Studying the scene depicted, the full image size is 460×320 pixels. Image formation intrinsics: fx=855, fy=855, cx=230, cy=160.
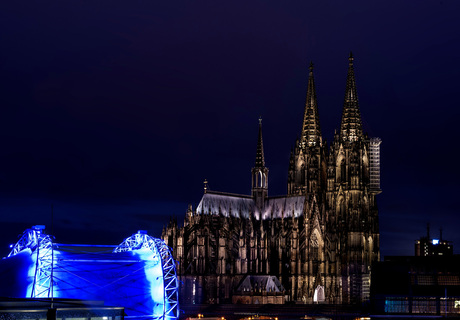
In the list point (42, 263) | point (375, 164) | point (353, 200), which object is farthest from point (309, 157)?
point (42, 263)

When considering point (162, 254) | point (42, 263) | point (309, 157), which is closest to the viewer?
point (42, 263)

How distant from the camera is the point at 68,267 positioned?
83.1 meters

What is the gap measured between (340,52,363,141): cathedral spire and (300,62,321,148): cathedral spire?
17.7ft

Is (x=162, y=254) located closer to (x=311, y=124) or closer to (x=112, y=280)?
(x=112, y=280)

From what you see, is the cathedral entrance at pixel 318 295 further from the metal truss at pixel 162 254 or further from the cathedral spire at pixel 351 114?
the metal truss at pixel 162 254

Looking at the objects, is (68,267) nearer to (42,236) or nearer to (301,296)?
(42,236)

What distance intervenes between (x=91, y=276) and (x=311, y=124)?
73278 mm

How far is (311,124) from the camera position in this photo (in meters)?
149

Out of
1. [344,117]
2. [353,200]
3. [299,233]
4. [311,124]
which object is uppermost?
[344,117]

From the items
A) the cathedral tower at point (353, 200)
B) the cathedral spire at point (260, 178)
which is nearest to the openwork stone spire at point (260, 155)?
the cathedral spire at point (260, 178)

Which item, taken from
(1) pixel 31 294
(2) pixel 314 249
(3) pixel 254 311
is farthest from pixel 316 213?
Answer: (1) pixel 31 294

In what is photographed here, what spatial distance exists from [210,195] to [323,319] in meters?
46.2

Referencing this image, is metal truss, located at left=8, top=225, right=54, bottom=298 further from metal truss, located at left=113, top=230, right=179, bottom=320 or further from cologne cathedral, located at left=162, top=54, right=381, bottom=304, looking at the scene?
cologne cathedral, located at left=162, top=54, right=381, bottom=304

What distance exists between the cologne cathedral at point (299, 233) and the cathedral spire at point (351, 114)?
6.6 inches
